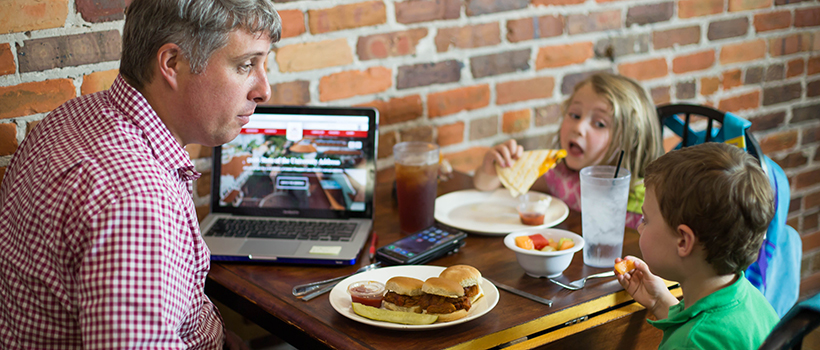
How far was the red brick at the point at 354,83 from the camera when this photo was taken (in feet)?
5.88

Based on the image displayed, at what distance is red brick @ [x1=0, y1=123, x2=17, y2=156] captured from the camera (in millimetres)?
1363

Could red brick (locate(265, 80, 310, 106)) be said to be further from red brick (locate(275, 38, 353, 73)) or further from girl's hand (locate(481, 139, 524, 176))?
girl's hand (locate(481, 139, 524, 176))

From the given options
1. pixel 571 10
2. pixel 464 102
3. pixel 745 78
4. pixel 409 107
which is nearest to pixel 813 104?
pixel 745 78

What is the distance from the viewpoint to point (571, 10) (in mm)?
2152

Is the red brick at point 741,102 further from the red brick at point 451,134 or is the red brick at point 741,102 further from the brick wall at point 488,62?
the red brick at point 451,134

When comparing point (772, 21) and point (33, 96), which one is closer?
point (33, 96)

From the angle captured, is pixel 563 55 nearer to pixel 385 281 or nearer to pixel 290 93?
pixel 290 93

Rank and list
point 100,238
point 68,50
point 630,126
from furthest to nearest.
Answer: point 630,126 → point 68,50 → point 100,238

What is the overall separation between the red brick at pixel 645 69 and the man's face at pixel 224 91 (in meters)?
1.60

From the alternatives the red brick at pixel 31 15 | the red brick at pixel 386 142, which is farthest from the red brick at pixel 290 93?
the red brick at pixel 31 15

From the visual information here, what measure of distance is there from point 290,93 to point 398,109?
349 mm

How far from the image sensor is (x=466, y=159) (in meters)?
2.13

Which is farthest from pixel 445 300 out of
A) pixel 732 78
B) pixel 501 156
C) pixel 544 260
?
pixel 732 78

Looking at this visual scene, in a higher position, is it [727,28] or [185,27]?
[185,27]
